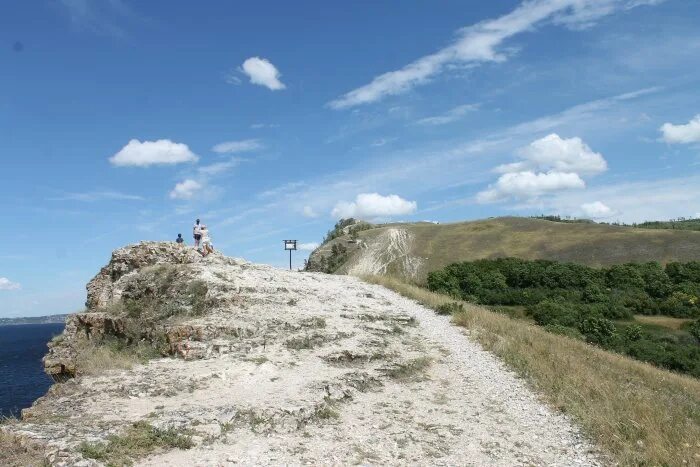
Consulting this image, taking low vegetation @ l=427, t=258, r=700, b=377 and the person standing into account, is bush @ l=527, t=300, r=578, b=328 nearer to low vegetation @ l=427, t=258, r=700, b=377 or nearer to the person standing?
low vegetation @ l=427, t=258, r=700, b=377

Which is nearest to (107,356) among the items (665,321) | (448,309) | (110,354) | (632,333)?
(110,354)

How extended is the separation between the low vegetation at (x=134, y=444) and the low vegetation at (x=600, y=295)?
3124 centimetres

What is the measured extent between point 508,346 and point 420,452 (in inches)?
330

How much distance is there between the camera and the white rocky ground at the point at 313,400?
9.12 metres

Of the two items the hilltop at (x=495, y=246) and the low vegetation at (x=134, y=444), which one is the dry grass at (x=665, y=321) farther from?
the low vegetation at (x=134, y=444)

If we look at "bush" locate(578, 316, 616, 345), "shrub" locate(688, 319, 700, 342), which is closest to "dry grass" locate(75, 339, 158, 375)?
"bush" locate(578, 316, 616, 345)

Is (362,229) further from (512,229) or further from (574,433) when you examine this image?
(574,433)

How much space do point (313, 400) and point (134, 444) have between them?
3.97 m

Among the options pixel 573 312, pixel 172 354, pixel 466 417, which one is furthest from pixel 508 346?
pixel 573 312

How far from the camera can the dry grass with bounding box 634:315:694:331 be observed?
145 feet

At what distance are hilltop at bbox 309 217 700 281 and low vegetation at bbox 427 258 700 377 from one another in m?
A: 4.11

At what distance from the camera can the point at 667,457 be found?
27.4ft

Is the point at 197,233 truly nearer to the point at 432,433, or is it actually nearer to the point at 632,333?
the point at 432,433

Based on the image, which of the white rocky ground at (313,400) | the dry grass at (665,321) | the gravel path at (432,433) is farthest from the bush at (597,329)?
the gravel path at (432,433)
